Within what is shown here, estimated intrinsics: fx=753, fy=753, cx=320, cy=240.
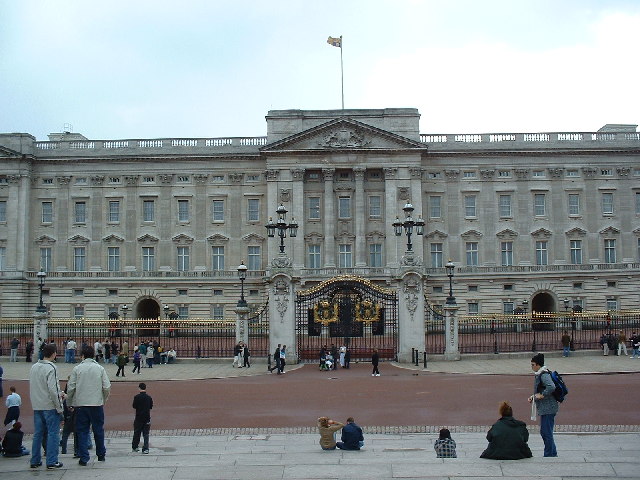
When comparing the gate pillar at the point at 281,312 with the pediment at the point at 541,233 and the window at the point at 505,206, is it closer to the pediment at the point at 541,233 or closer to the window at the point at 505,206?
the window at the point at 505,206

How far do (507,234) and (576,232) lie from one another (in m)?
6.06

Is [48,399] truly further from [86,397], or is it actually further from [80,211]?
[80,211]

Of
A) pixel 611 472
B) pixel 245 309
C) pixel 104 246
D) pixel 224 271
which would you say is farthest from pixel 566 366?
pixel 104 246

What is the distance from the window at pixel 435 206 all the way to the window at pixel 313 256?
34.9ft

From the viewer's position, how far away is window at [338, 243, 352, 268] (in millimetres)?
66312

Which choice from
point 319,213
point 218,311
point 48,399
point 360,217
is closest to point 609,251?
point 360,217

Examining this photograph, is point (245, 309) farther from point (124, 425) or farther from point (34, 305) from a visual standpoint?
point (34, 305)

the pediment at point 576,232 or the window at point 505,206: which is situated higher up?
the window at point 505,206

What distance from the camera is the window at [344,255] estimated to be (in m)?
66.3

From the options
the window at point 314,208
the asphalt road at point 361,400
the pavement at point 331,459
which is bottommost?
the asphalt road at point 361,400

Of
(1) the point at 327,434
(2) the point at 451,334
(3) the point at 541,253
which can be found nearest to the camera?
(1) the point at 327,434

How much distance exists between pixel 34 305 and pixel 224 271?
17.1 m

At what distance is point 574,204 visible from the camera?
221 ft

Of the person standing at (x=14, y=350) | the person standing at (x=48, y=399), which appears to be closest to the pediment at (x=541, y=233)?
the person standing at (x=14, y=350)
